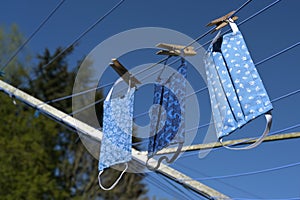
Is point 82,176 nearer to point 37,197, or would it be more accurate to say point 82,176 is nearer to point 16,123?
point 37,197

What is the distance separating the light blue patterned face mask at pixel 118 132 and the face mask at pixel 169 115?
274 millimetres

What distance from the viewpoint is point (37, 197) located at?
26.9 feet

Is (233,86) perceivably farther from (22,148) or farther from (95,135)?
(22,148)

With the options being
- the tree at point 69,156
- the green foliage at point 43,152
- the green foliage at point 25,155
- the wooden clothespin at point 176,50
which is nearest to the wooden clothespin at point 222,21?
the wooden clothespin at point 176,50

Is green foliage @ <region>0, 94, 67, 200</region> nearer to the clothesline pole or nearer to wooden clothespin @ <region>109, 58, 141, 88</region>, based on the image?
the clothesline pole

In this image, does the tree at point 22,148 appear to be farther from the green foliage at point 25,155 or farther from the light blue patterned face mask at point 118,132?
the light blue patterned face mask at point 118,132

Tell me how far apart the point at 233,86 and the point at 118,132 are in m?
1.12

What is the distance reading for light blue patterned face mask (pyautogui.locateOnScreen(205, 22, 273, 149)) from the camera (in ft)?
5.46

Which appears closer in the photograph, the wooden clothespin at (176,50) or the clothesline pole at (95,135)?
the wooden clothespin at (176,50)

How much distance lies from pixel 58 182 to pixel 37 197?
627 millimetres

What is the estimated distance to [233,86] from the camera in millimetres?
1785

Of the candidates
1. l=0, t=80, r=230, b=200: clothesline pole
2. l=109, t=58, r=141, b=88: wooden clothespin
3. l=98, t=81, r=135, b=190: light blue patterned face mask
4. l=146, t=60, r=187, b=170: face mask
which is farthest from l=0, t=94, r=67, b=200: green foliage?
l=146, t=60, r=187, b=170: face mask

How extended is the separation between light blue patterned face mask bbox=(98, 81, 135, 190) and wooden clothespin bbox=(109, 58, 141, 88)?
0.05 metres

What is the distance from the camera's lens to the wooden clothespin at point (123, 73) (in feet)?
9.15
